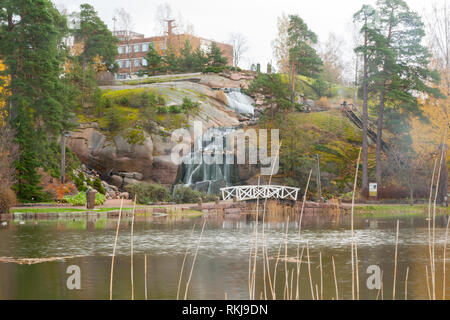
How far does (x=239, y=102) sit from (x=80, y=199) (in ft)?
69.5

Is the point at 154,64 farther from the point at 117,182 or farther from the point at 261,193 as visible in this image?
the point at 261,193

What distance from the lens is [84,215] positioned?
89.3 ft

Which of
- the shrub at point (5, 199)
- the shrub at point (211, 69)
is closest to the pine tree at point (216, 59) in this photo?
the shrub at point (211, 69)

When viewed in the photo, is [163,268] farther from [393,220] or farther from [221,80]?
[221,80]

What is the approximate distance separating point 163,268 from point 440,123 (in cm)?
2443

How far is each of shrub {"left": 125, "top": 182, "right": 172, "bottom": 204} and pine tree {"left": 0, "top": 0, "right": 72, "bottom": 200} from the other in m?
5.28

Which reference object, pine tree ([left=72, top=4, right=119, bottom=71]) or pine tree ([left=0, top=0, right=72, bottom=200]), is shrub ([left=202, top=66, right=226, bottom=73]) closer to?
pine tree ([left=72, top=4, right=119, bottom=71])

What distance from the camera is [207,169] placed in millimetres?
Result: 38156

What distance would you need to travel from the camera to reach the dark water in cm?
1182

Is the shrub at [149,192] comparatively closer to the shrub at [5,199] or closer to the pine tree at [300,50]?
the shrub at [5,199]

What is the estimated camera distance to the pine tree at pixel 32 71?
30.8m

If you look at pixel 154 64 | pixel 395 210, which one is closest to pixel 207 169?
pixel 395 210

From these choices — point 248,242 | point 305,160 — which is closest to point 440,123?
point 305,160

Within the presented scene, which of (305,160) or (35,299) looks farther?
(305,160)
